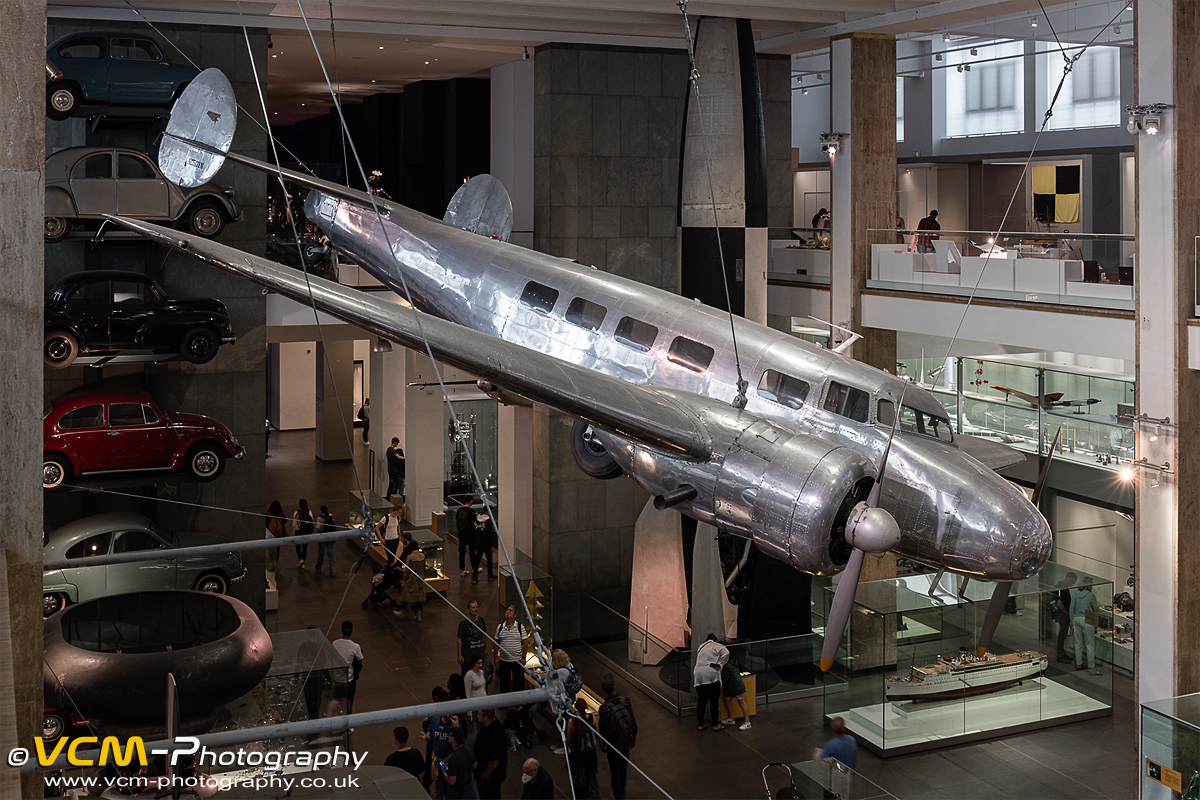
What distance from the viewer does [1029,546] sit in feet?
32.3

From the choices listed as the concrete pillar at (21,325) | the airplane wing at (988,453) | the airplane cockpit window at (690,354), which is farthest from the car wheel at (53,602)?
the airplane wing at (988,453)

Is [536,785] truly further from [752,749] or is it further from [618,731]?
[752,749]

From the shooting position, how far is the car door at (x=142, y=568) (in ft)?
53.2

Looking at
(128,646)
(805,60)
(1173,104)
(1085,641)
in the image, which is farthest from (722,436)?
(805,60)

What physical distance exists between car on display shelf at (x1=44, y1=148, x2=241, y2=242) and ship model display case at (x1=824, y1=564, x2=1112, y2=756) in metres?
11.4

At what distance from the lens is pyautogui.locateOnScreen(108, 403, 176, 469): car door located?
16.5 meters

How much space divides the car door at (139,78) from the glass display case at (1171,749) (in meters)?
15.0

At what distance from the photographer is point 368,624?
20172mm

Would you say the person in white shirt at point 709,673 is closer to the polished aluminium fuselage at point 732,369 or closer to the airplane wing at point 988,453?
the airplane wing at point 988,453

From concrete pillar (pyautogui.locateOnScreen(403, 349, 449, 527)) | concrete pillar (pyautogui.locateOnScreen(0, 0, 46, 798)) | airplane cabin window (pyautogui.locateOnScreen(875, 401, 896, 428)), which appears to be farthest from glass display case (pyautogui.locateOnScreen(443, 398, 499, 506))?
concrete pillar (pyautogui.locateOnScreen(0, 0, 46, 798))

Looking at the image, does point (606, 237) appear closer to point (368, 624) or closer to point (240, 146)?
point (240, 146)

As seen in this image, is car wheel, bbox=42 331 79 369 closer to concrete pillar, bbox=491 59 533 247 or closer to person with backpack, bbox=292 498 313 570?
person with backpack, bbox=292 498 313 570

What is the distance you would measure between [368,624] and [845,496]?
1318 cm

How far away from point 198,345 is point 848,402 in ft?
34.2
